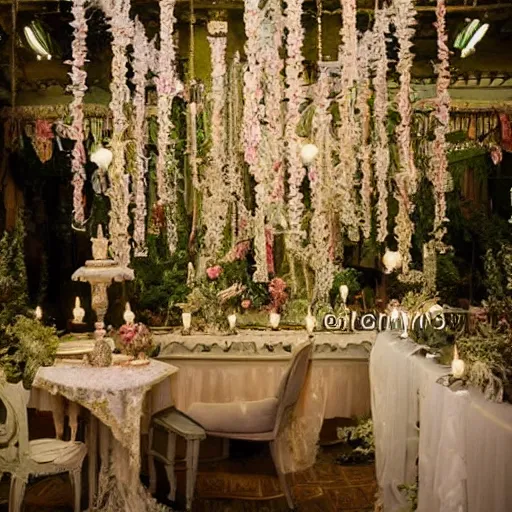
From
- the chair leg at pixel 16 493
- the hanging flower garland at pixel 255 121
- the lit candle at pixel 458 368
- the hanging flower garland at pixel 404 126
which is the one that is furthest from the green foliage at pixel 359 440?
the chair leg at pixel 16 493

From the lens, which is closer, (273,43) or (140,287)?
(273,43)

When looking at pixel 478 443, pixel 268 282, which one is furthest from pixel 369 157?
pixel 478 443

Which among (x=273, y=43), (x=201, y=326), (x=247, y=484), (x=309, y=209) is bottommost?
(x=247, y=484)

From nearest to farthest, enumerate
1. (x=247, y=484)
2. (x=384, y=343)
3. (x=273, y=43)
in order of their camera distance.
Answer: (x=384, y=343) < (x=247, y=484) < (x=273, y=43)

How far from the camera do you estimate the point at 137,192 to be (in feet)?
18.9

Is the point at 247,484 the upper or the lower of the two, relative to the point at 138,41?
lower

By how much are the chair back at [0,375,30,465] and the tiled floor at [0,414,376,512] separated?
0.64 m

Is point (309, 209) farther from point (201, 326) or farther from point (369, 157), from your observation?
point (201, 326)

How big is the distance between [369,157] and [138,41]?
1.90 metres

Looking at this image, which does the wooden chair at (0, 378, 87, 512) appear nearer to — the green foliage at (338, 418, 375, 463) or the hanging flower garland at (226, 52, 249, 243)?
the green foliage at (338, 418, 375, 463)

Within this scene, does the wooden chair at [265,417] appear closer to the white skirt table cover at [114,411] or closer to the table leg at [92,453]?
the white skirt table cover at [114,411]

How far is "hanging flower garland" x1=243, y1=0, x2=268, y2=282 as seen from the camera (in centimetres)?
452

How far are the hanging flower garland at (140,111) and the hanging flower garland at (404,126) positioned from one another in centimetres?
179

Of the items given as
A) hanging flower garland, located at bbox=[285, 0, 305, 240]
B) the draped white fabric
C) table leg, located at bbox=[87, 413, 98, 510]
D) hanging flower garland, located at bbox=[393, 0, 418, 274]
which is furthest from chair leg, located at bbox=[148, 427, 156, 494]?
hanging flower garland, located at bbox=[393, 0, 418, 274]
